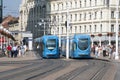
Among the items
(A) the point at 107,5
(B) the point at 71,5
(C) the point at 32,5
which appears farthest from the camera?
(C) the point at 32,5

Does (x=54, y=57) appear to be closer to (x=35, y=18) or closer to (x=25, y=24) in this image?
(x=35, y=18)

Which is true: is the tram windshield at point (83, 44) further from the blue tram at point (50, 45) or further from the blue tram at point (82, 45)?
the blue tram at point (50, 45)

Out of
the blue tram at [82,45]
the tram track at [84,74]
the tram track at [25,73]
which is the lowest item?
the tram track at [84,74]

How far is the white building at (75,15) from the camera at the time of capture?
437 ft

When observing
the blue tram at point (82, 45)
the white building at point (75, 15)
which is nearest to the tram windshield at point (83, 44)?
the blue tram at point (82, 45)

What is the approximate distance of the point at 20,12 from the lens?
19712 centimetres

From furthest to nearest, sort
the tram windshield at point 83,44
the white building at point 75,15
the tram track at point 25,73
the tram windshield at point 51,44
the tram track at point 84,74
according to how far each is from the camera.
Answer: the white building at point 75,15 → the tram windshield at point 51,44 → the tram windshield at point 83,44 → the tram track at point 25,73 → the tram track at point 84,74

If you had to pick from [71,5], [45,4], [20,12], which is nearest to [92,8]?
[71,5]

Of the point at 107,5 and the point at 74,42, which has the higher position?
the point at 107,5

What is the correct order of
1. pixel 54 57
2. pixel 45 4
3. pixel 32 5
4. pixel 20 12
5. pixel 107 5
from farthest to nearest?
pixel 20 12, pixel 32 5, pixel 45 4, pixel 107 5, pixel 54 57

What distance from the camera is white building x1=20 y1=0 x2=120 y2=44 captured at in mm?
133250

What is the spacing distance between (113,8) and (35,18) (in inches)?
1816

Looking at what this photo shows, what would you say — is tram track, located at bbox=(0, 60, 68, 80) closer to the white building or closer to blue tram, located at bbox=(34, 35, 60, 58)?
blue tram, located at bbox=(34, 35, 60, 58)

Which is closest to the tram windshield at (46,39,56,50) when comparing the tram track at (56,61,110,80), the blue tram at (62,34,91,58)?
the blue tram at (62,34,91,58)
